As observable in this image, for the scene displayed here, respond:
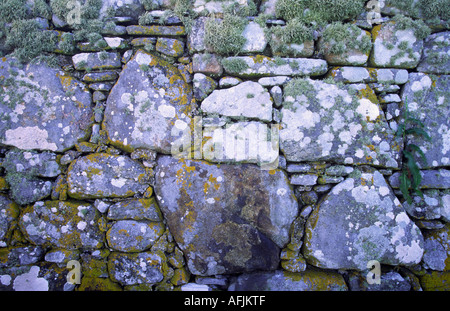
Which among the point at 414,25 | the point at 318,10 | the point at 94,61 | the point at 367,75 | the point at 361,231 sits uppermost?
the point at 318,10

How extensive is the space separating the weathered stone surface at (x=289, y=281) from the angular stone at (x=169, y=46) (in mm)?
2927

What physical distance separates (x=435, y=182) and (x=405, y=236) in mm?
782

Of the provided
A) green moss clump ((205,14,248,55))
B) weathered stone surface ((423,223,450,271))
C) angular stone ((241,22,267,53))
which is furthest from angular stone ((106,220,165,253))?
weathered stone surface ((423,223,450,271))

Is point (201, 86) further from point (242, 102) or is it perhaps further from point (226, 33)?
point (226, 33)

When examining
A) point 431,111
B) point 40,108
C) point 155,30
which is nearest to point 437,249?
point 431,111

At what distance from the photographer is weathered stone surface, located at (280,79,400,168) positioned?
10.6 feet

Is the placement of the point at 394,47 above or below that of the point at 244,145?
above

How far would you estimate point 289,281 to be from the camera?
3.15 m

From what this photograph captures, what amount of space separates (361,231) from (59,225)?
3.64 m

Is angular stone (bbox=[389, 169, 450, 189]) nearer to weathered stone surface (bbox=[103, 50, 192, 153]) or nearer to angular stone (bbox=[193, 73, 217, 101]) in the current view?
angular stone (bbox=[193, 73, 217, 101])

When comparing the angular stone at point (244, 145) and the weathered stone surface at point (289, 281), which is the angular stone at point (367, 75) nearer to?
the angular stone at point (244, 145)

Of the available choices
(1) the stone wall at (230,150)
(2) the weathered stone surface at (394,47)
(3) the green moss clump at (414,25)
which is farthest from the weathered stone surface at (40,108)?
(3) the green moss clump at (414,25)

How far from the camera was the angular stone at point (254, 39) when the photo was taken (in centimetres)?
333
